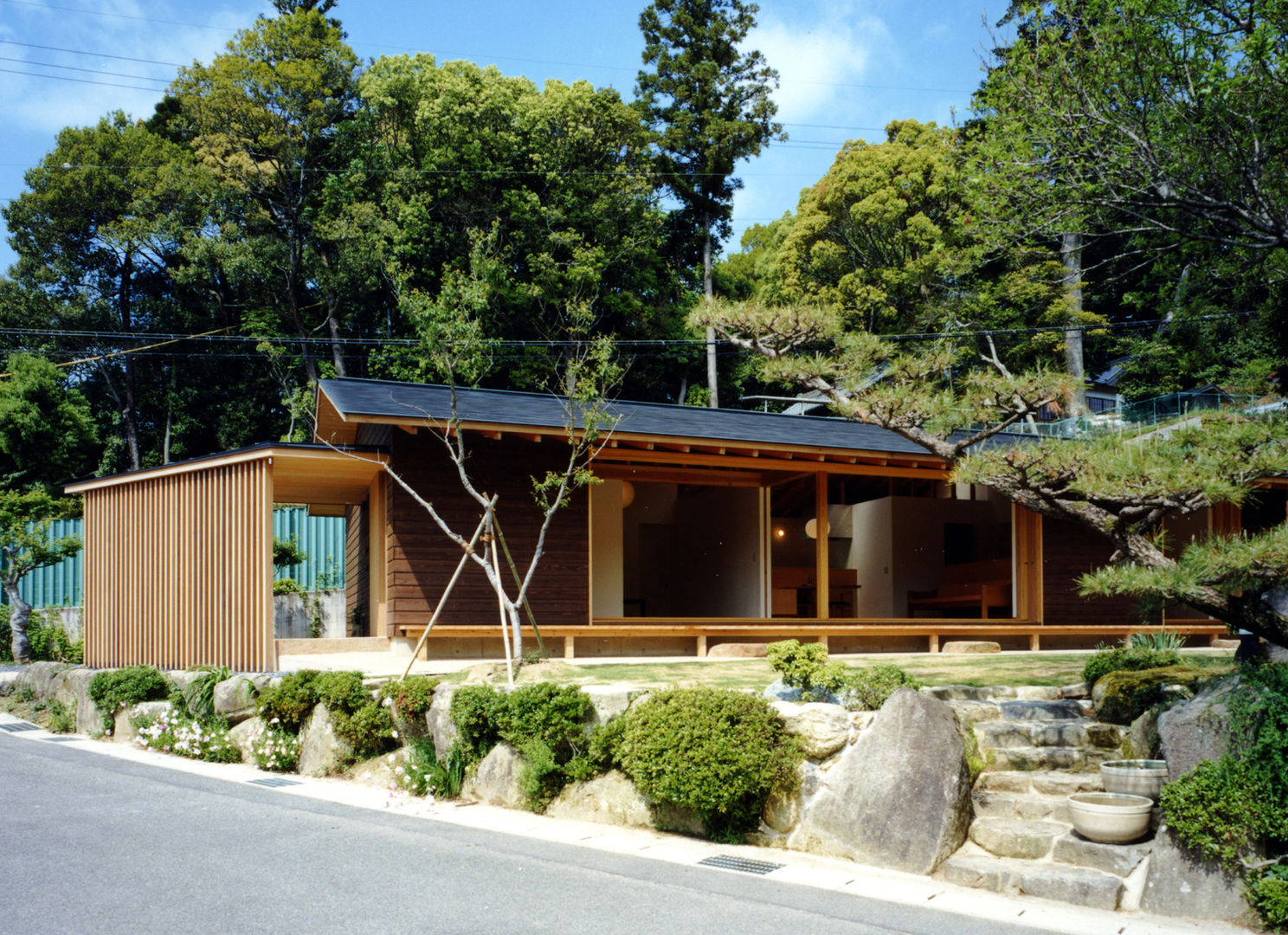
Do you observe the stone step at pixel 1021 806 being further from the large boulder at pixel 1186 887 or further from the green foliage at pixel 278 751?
the green foliage at pixel 278 751

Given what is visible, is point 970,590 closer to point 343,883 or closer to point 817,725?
point 817,725

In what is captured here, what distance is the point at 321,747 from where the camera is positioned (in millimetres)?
8406

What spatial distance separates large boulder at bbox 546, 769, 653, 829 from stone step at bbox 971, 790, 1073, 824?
2.13 m

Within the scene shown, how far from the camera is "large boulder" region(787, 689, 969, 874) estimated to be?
5820 mm

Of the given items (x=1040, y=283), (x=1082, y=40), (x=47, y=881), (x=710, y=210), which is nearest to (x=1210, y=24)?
(x=1082, y=40)

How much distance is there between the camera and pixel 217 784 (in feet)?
25.5

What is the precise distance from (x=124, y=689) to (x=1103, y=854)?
897 centimetres

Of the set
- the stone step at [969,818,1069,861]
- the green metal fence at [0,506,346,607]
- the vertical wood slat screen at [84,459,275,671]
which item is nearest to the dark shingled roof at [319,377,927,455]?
the vertical wood slat screen at [84,459,275,671]

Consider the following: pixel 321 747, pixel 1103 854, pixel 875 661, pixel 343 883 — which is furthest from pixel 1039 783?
pixel 321 747

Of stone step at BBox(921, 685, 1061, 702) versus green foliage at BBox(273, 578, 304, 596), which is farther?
green foliage at BBox(273, 578, 304, 596)

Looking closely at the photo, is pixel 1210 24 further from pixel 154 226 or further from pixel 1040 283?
pixel 154 226

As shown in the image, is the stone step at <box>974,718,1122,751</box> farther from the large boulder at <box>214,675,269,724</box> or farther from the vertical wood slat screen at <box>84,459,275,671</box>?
the vertical wood slat screen at <box>84,459,275,671</box>

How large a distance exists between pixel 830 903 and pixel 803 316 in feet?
13.2

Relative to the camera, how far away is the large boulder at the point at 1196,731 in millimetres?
5242
